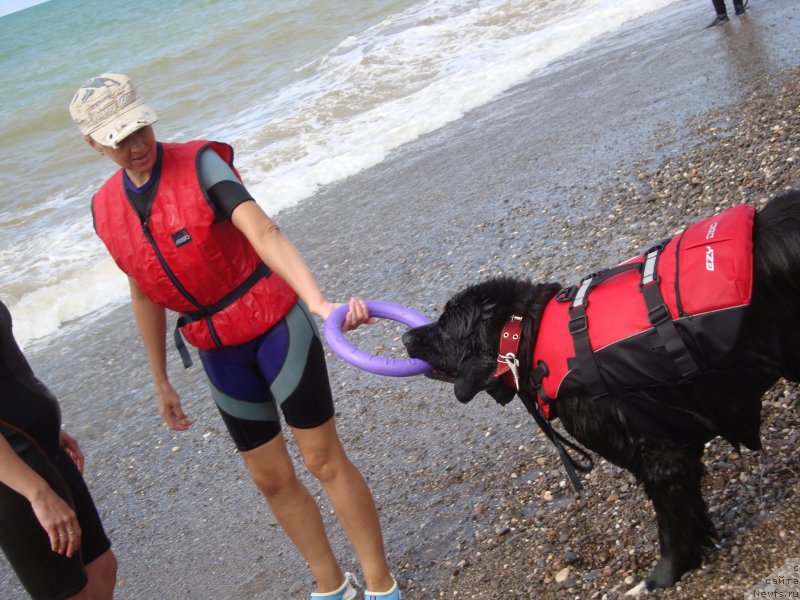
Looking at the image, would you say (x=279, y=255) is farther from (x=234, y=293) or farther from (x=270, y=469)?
(x=270, y=469)

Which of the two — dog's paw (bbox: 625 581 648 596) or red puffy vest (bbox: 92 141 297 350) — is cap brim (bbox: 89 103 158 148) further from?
dog's paw (bbox: 625 581 648 596)

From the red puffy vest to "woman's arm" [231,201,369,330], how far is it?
155mm

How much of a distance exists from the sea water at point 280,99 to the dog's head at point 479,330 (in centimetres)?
607

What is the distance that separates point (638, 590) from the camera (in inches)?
128

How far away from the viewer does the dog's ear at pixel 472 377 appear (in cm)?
337

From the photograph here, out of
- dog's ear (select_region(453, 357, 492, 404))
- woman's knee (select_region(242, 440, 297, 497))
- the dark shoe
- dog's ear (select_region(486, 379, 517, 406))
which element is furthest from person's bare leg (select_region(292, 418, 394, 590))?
the dark shoe

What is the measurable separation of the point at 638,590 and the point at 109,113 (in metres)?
2.66

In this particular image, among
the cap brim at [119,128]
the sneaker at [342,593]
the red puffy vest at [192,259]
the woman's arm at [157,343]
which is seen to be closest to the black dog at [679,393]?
the red puffy vest at [192,259]

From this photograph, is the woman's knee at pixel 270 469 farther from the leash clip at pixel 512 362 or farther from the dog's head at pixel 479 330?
the leash clip at pixel 512 362

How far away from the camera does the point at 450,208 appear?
27.1 feet

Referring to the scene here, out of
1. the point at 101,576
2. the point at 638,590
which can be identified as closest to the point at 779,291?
the point at 638,590

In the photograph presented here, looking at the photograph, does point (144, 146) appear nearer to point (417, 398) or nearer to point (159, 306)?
point (159, 306)

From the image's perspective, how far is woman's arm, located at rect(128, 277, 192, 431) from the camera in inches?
147

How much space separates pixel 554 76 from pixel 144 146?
9.35 meters
